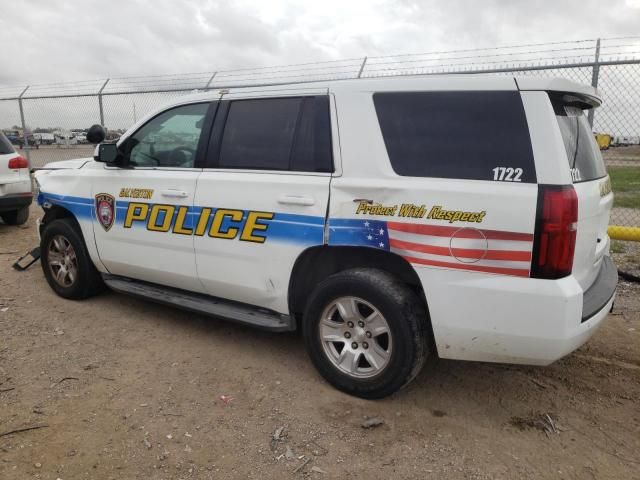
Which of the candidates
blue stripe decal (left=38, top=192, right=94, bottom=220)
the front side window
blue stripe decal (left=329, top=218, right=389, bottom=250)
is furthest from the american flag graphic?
blue stripe decal (left=38, top=192, right=94, bottom=220)

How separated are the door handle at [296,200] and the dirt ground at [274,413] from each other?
1.18 metres

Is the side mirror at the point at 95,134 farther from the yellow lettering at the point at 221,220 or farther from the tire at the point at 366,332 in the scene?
the tire at the point at 366,332

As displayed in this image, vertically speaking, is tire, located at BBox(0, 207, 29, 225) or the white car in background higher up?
the white car in background

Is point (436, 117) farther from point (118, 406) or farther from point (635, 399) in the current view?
point (118, 406)

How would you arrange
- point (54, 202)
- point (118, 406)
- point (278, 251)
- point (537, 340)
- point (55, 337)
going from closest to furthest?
point (537, 340), point (118, 406), point (278, 251), point (55, 337), point (54, 202)

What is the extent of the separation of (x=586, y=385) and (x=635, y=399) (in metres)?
0.27

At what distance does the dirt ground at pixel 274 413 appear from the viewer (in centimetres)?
252

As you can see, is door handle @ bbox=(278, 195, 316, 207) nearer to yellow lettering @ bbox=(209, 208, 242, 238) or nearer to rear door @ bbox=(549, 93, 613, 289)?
yellow lettering @ bbox=(209, 208, 242, 238)

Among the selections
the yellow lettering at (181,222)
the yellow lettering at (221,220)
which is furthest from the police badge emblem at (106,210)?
the yellow lettering at (221,220)

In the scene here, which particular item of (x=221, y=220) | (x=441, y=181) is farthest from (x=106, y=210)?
(x=441, y=181)

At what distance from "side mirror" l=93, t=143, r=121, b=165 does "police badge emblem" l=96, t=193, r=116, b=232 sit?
0.29 metres

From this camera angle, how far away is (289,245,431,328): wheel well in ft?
9.75

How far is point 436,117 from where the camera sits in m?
2.76

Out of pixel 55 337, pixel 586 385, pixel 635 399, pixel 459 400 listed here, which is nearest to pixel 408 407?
pixel 459 400
